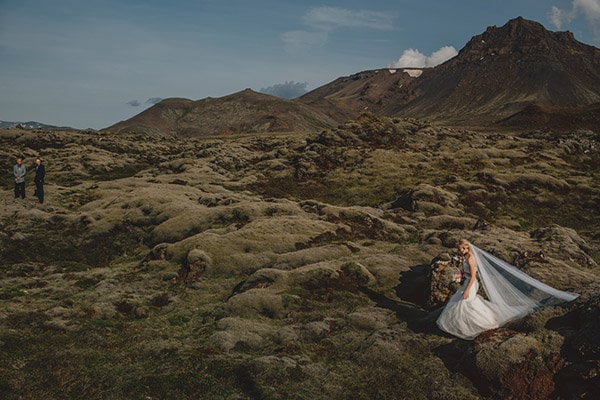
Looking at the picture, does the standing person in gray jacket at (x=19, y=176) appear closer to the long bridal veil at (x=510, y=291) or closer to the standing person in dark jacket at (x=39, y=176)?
the standing person in dark jacket at (x=39, y=176)

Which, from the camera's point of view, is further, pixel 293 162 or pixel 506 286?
pixel 293 162

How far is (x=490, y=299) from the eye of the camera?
1966cm

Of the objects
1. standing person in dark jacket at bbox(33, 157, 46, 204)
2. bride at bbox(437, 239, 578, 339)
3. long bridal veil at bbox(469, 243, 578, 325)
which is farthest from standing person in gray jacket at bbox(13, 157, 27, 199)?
long bridal veil at bbox(469, 243, 578, 325)

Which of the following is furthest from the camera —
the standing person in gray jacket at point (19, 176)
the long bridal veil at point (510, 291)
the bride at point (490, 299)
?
the standing person in gray jacket at point (19, 176)

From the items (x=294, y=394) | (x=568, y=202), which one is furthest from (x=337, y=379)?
(x=568, y=202)

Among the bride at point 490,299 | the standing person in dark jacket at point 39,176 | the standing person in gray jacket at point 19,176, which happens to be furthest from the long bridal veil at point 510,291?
the standing person in gray jacket at point 19,176

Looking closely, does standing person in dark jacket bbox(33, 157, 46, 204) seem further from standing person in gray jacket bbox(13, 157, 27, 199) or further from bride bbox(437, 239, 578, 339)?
bride bbox(437, 239, 578, 339)

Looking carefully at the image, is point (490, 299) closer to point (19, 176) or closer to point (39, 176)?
point (39, 176)

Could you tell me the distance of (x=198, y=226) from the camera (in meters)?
39.9

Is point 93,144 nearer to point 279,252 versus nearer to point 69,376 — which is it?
point 279,252

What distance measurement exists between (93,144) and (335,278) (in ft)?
321

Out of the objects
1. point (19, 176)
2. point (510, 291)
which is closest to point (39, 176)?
point (19, 176)

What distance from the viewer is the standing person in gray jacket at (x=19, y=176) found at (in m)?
43.9

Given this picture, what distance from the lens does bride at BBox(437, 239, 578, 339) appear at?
18.8 meters
